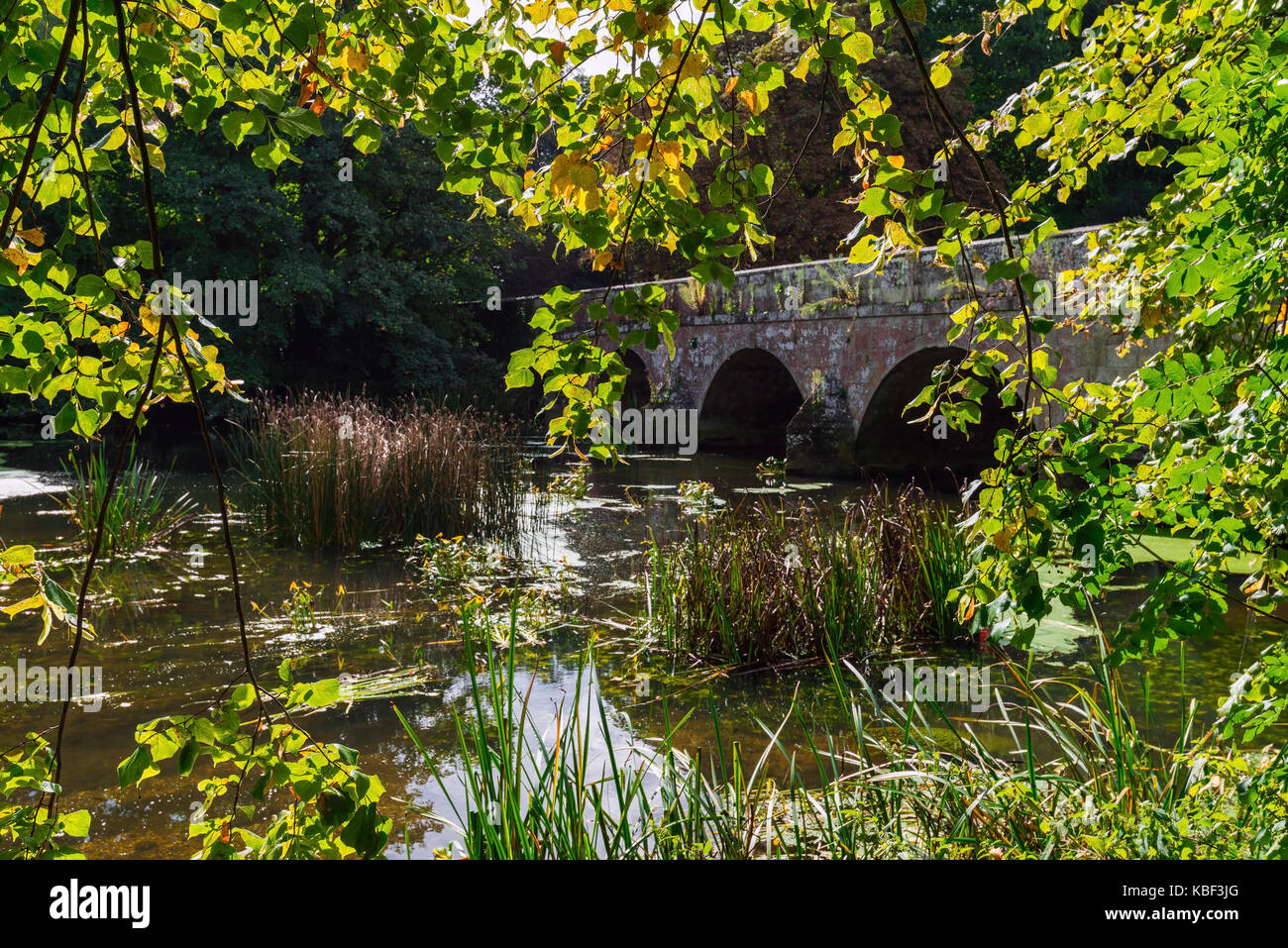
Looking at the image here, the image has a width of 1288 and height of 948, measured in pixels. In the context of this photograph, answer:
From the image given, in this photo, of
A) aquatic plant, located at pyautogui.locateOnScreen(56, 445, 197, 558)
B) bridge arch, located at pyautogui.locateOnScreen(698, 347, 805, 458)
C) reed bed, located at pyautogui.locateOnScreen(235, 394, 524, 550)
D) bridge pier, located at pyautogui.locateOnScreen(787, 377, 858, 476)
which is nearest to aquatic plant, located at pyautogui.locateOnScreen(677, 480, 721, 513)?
reed bed, located at pyautogui.locateOnScreen(235, 394, 524, 550)

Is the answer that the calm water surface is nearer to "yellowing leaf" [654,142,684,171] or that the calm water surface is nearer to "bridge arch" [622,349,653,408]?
"yellowing leaf" [654,142,684,171]

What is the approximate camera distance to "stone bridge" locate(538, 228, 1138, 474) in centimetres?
1045

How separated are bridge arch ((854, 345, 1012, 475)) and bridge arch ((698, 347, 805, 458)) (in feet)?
8.13

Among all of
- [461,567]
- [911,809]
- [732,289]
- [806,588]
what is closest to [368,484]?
[461,567]

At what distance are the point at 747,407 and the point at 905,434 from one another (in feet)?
11.4

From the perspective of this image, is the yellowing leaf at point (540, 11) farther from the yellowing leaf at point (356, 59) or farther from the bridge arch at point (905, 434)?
the bridge arch at point (905, 434)

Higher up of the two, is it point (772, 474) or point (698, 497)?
point (772, 474)

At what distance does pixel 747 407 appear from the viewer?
53.8 feet

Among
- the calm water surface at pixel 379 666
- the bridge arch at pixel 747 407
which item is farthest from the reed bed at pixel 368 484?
the bridge arch at pixel 747 407

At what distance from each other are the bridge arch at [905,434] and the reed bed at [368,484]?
215 inches

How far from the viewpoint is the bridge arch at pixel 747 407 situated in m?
15.8

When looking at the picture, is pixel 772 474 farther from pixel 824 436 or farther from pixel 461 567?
pixel 461 567

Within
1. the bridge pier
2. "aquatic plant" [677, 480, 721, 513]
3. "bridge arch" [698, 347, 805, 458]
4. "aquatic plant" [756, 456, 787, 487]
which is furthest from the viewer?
"bridge arch" [698, 347, 805, 458]
